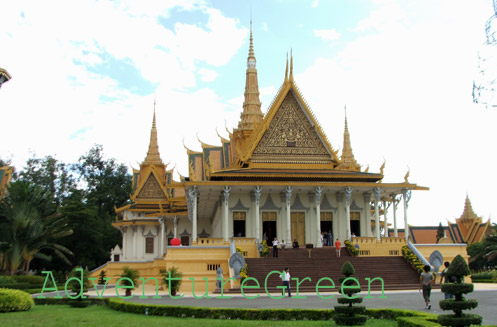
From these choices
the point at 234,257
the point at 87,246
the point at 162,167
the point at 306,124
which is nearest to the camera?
the point at 234,257

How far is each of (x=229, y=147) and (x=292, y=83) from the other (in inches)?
303

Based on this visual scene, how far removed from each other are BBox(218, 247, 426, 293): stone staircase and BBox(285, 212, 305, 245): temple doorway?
4.39 meters

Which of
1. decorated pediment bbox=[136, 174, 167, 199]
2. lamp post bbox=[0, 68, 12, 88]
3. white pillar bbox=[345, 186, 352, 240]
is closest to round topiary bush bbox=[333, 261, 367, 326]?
lamp post bbox=[0, 68, 12, 88]

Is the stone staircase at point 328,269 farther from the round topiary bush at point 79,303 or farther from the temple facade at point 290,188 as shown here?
the round topiary bush at point 79,303

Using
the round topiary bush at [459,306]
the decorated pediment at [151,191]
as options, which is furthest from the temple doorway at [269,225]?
the round topiary bush at [459,306]

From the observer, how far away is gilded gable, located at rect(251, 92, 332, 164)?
30972 mm

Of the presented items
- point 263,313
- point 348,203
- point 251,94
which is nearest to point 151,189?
point 251,94

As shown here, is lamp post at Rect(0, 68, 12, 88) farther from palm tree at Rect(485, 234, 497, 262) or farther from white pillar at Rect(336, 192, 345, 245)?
palm tree at Rect(485, 234, 497, 262)

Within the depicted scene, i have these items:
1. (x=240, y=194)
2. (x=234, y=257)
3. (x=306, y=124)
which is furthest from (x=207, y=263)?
(x=306, y=124)

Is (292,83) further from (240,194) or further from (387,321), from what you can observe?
(387,321)

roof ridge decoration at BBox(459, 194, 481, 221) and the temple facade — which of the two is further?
roof ridge decoration at BBox(459, 194, 481, 221)

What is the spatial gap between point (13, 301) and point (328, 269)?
13.2m

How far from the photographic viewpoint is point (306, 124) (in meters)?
31.8

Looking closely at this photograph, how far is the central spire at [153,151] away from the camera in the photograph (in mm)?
48500
